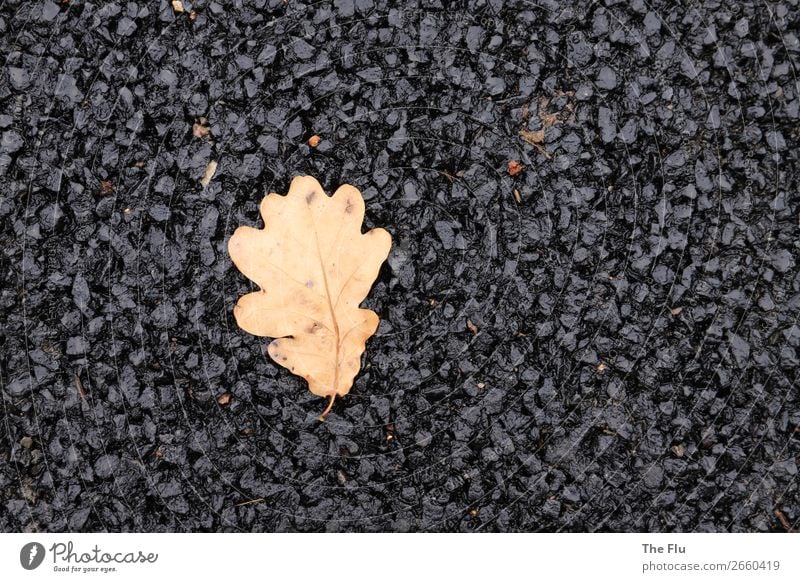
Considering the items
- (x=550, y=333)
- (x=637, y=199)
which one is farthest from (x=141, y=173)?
(x=637, y=199)

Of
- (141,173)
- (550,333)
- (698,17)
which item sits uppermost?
(698,17)

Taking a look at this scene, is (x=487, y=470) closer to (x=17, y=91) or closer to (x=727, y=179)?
(x=727, y=179)
